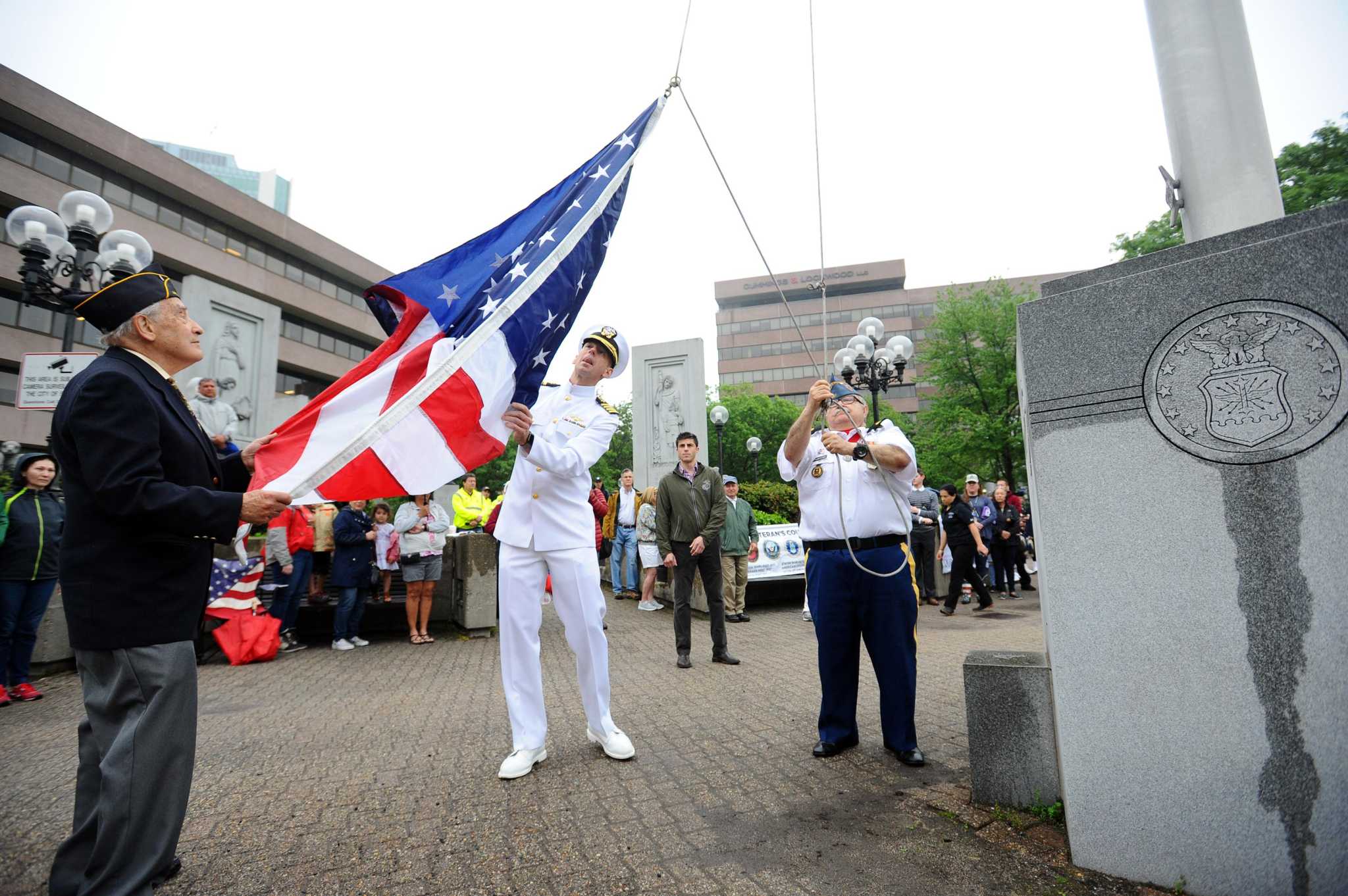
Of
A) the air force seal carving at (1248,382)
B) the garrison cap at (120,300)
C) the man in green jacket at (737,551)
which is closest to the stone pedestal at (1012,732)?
the air force seal carving at (1248,382)

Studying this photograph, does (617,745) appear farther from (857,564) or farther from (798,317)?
(798,317)

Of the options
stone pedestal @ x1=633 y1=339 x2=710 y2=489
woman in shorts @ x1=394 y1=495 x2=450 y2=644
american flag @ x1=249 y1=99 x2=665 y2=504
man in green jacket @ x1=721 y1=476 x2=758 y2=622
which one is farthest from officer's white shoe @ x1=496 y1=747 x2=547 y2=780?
stone pedestal @ x1=633 y1=339 x2=710 y2=489

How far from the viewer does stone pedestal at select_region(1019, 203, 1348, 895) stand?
2.25 meters

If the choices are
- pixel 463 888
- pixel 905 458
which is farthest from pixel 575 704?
pixel 905 458

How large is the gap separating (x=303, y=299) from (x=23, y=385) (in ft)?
135

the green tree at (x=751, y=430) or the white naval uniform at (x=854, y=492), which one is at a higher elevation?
the green tree at (x=751, y=430)

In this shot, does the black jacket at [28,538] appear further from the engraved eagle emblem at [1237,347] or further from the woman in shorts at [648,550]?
the engraved eagle emblem at [1237,347]

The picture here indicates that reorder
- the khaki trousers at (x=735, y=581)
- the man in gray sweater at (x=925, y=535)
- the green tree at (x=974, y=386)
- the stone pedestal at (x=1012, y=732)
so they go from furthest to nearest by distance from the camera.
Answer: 1. the green tree at (x=974, y=386)
2. the man in gray sweater at (x=925, y=535)
3. the khaki trousers at (x=735, y=581)
4. the stone pedestal at (x=1012, y=732)

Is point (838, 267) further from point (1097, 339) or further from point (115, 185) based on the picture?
point (1097, 339)

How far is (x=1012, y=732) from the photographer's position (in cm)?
309

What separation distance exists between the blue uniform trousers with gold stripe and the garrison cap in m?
3.53

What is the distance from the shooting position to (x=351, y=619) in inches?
349

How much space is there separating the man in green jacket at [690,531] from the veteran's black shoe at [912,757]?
3528 millimetres

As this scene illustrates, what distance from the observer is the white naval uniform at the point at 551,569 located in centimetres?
386
